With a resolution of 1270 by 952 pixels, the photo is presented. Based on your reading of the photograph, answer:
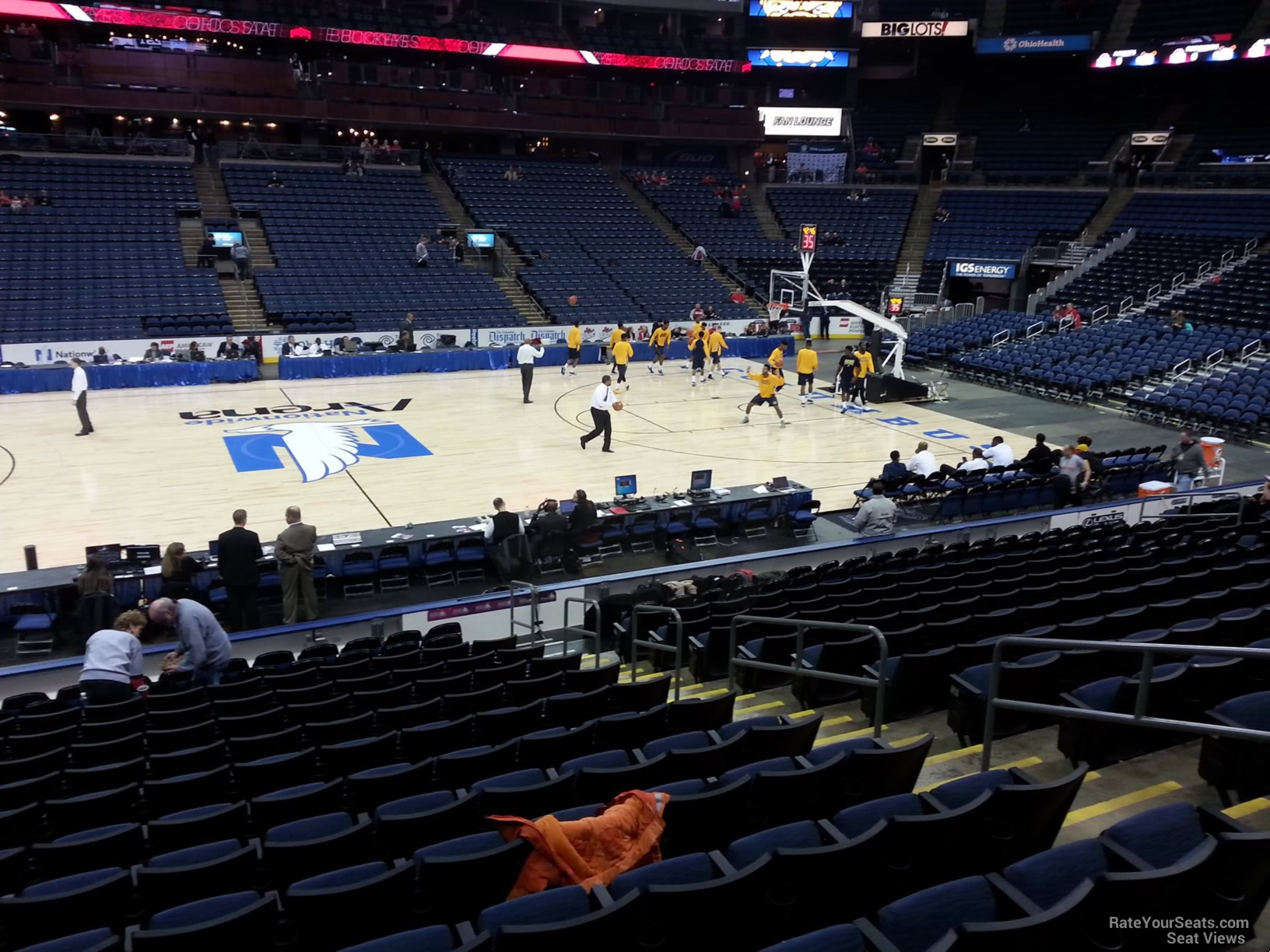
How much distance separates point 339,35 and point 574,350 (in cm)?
2053

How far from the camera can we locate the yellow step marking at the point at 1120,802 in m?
5.25

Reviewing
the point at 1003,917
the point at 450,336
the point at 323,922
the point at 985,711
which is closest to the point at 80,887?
the point at 323,922

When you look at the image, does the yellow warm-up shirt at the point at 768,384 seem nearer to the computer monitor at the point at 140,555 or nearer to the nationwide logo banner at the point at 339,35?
the computer monitor at the point at 140,555

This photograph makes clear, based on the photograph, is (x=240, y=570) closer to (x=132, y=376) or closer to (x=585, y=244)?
(x=132, y=376)

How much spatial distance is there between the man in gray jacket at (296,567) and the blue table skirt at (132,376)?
54.1ft

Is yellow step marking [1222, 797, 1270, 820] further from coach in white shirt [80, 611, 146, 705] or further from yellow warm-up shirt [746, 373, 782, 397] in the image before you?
yellow warm-up shirt [746, 373, 782, 397]

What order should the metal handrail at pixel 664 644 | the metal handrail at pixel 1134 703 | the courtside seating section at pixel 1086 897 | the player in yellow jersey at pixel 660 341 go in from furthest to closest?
the player in yellow jersey at pixel 660 341, the metal handrail at pixel 664 644, the metal handrail at pixel 1134 703, the courtside seating section at pixel 1086 897

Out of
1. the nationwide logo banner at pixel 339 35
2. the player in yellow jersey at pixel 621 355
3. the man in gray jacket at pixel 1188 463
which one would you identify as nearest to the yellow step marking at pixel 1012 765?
the man in gray jacket at pixel 1188 463

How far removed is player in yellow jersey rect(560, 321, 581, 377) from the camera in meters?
28.6

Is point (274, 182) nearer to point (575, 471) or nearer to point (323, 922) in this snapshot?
point (575, 471)

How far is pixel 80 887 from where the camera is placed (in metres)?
4.36

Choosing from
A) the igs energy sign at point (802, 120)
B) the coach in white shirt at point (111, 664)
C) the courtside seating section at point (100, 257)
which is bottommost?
the coach in white shirt at point (111, 664)

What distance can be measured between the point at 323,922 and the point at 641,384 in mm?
24969

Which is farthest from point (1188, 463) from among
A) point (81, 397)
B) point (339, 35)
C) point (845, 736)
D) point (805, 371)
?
point (339, 35)
